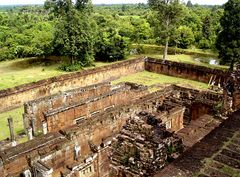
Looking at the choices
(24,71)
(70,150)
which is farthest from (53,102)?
(24,71)

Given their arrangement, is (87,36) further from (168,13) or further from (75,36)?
(168,13)

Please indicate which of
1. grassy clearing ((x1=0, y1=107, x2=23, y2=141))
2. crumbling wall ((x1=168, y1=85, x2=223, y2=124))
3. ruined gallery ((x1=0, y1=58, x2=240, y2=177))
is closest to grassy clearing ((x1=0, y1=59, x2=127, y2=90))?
grassy clearing ((x1=0, y1=107, x2=23, y2=141))

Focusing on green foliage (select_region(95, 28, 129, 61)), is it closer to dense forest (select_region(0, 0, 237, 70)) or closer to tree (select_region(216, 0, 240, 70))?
dense forest (select_region(0, 0, 237, 70))

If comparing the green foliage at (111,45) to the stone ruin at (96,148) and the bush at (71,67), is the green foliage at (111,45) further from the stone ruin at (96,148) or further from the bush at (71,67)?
the stone ruin at (96,148)

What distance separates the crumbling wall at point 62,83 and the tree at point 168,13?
166 inches

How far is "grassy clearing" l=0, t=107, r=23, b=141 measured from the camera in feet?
45.3

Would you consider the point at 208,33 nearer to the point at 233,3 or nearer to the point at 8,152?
the point at 233,3

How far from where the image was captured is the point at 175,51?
33.8 metres

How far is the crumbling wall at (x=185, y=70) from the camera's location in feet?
69.5

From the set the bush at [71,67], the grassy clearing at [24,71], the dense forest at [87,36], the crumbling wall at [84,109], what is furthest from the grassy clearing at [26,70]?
the crumbling wall at [84,109]

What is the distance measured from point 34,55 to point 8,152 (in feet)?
80.2

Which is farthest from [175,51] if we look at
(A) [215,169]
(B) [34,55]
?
(A) [215,169]

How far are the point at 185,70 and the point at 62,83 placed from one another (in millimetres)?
10235

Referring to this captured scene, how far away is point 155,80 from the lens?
22922 millimetres
